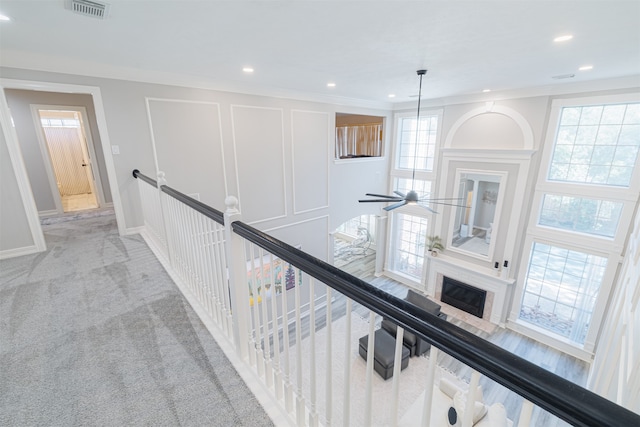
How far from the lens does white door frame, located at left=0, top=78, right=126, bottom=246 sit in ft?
9.99

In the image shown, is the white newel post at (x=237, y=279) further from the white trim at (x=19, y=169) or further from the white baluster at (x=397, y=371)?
the white trim at (x=19, y=169)

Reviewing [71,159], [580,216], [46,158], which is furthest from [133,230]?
[580,216]

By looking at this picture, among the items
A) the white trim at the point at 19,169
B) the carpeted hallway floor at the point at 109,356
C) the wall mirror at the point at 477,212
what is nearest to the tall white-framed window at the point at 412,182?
the wall mirror at the point at 477,212

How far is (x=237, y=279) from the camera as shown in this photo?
1.61 meters

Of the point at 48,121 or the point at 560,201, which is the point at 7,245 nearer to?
the point at 48,121

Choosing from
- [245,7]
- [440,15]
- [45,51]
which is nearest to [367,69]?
[440,15]

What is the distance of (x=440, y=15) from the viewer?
2127 millimetres

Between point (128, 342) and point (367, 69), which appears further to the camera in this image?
point (367, 69)

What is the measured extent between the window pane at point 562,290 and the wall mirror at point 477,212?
2.92 ft

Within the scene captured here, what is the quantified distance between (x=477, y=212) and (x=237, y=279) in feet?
20.7

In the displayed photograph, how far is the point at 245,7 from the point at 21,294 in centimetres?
301

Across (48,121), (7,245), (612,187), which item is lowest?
(7,245)

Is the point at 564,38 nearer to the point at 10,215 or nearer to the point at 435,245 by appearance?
the point at 435,245

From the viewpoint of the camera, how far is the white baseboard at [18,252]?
3.15 m
